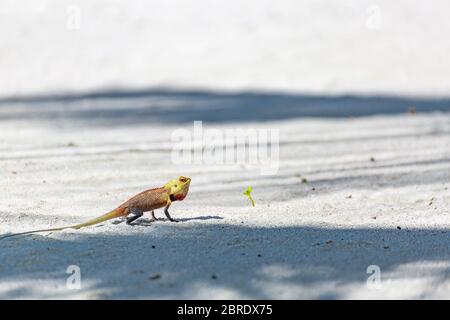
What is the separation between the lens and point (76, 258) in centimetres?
361

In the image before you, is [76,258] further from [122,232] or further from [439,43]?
[439,43]

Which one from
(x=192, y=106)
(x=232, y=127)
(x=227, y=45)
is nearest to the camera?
(x=232, y=127)

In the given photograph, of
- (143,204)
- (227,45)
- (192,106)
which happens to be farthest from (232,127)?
(143,204)

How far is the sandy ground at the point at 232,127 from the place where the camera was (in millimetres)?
3467

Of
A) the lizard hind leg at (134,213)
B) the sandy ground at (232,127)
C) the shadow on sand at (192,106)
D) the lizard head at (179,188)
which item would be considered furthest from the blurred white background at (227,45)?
the lizard hind leg at (134,213)

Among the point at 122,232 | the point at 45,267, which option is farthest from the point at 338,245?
the point at 45,267

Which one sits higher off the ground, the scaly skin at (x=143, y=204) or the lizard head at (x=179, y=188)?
the lizard head at (x=179, y=188)

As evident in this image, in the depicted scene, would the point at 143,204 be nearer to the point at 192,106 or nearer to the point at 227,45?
the point at 192,106

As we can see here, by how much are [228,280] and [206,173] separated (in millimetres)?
2727

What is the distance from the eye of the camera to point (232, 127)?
26.1ft

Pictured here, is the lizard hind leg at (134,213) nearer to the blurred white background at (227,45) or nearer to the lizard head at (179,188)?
the lizard head at (179,188)

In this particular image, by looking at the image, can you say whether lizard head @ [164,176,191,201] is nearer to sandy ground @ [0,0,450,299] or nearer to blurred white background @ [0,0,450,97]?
sandy ground @ [0,0,450,299]

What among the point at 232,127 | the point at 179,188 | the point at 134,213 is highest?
the point at 232,127

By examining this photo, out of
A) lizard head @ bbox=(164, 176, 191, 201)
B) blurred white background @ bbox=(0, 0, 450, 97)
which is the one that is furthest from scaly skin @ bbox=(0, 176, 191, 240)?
blurred white background @ bbox=(0, 0, 450, 97)
